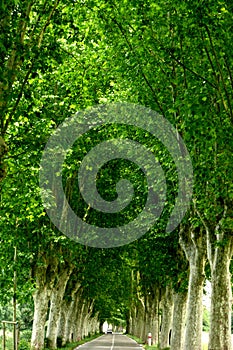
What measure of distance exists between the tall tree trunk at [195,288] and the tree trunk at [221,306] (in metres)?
3.38

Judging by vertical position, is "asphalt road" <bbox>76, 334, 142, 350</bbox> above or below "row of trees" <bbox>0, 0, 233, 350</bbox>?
below

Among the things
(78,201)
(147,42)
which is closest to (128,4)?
(147,42)

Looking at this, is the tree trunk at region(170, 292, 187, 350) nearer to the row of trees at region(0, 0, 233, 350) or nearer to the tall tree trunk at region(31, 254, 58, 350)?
the row of trees at region(0, 0, 233, 350)

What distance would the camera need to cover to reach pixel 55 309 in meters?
29.9

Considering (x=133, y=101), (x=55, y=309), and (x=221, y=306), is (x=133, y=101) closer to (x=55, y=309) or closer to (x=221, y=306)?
(x=221, y=306)

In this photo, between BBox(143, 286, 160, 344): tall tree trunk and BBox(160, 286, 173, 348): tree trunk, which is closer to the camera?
BBox(160, 286, 173, 348): tree trunk

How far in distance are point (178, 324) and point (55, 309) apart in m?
8.24

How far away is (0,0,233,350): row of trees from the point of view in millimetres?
12664

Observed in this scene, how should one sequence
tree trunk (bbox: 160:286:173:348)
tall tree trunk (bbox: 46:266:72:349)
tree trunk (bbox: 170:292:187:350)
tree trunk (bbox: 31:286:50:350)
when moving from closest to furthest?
tree trunk (bbox: 170:292:187:350) < tree trunk (bbox: 31:286:50:350) < tall tree trunk (bbox: 46:266:72:349) < tree trunk (bbox: 160:286:173:348)

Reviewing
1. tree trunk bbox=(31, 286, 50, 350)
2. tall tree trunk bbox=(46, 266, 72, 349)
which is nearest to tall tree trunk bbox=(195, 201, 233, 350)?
tree trunk bbox=(31, 286, 50, 350)

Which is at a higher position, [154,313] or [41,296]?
[154,313]

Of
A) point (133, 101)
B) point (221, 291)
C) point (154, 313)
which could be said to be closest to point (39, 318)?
point (133, 101)

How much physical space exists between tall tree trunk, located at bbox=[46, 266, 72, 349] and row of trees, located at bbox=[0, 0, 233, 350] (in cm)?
6

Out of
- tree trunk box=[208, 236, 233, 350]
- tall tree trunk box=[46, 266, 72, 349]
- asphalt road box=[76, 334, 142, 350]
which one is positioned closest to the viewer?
tree trunk box=[208, 236, 233, 350]
